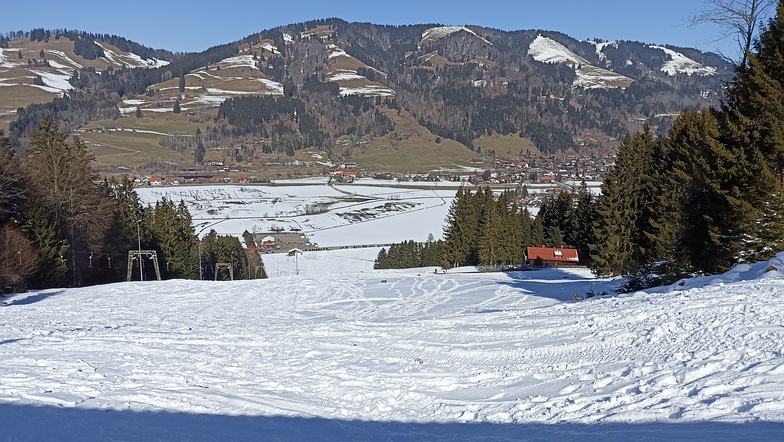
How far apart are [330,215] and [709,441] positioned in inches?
4041

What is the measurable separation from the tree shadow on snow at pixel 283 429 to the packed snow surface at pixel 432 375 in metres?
0.03

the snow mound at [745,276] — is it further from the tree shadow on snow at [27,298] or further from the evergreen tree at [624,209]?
the tree shadow on snow at [27,298]

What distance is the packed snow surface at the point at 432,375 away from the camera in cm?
585

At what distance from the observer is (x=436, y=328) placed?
11703 millimetres

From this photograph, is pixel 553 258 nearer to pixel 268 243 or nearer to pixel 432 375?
pixel 432 375

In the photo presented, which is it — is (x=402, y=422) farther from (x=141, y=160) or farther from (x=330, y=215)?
(x=141, y=160)

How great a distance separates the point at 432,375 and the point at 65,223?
36.1 m

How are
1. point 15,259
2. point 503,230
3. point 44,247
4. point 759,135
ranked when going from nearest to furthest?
point 759,135
point 15,259
point 44,247
point 503,230

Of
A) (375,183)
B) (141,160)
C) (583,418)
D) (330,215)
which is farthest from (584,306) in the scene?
(141,160)

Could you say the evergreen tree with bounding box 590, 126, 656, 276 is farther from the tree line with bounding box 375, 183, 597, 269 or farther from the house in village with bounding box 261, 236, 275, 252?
the house in village with bounding box 261, 236, 275, 252

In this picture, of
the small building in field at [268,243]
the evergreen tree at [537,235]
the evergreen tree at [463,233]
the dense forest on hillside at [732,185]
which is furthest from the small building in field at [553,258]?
the small building in field at [268,243]

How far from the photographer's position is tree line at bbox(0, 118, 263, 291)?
29219 mm

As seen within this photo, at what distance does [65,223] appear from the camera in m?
36.8

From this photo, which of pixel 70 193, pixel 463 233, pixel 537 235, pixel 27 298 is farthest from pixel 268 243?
pixel 27 298
